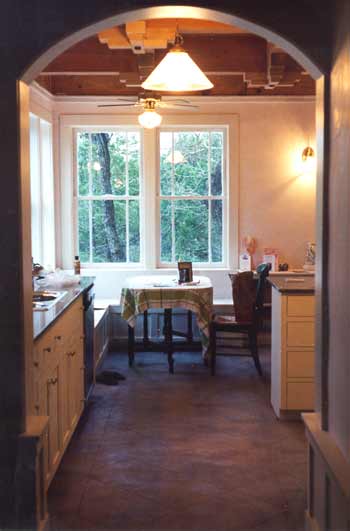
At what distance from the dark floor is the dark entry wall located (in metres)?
0.77

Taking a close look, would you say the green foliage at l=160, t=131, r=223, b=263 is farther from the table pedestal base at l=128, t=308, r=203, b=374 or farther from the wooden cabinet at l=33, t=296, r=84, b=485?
the wooden cabinet at l=33, t=296, r=84, b=485

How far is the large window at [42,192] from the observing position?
631 centimetres

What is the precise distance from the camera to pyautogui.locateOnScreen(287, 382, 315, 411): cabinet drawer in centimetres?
450

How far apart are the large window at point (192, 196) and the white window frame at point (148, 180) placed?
0.09 m

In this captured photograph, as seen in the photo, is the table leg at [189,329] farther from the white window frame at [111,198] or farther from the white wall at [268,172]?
the white window frame at [111,198]

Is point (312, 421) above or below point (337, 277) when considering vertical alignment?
below

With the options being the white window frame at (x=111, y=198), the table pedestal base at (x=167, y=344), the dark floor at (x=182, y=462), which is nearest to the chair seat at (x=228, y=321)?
Result: the table pedestal base at (x=167, y=344)

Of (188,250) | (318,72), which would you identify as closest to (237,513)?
(318,72)

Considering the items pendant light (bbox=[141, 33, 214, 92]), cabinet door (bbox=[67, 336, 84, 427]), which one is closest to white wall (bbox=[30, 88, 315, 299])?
cabinet door (bbox=[67, 336, 84, 427])

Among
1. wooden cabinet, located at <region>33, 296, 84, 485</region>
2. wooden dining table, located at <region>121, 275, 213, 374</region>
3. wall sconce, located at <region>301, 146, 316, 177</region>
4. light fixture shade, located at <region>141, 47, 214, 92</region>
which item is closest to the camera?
wooden cabinet, located at <region>33, 296, 84, 485</region>

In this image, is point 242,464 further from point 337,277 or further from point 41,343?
point 337,277

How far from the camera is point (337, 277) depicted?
97.8 inches

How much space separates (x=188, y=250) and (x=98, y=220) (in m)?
1.05

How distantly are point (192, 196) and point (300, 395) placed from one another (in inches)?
127
